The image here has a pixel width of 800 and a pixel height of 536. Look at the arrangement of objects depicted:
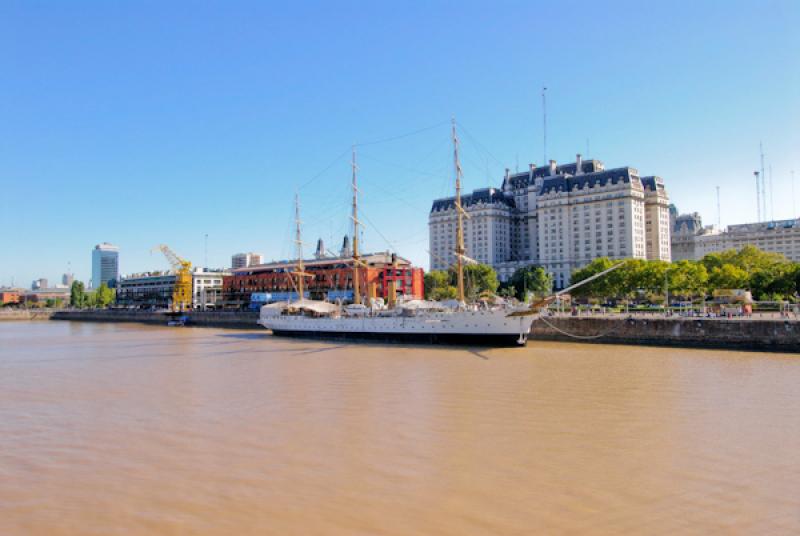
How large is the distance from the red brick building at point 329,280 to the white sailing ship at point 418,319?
20324 mm

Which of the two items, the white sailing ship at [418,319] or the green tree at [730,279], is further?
the green tree at [730,279]

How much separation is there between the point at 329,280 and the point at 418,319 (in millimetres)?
60369

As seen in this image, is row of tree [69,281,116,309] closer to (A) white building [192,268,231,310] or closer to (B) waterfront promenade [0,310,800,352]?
(A) white building [192,268,231,310]

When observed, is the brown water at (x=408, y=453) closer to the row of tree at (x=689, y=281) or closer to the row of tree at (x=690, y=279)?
the row of tree at (x=690, y=279)

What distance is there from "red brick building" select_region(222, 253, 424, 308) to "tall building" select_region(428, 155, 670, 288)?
1207 centimetres

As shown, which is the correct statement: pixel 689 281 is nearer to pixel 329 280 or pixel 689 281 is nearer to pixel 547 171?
pixel 329 280

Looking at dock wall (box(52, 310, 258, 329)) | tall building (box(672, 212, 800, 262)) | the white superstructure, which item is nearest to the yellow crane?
dock wall (box(52, 310, 258, 329))

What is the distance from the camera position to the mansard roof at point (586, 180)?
12544 cm

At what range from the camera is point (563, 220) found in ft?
441

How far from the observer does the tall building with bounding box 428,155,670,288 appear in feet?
411

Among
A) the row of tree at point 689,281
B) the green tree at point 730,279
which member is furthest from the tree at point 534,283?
the green tree at point 730,279

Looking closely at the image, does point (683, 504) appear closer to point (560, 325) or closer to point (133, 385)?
point (133, 385)

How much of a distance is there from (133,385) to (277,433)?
1314 centimetres

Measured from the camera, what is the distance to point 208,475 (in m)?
13.0
